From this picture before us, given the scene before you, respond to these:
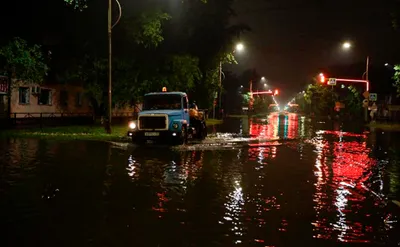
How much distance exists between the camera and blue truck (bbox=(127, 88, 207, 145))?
74.1 feet

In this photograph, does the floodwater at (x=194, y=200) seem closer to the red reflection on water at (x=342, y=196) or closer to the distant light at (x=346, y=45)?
the red reflection on water at (x=342, y=196)

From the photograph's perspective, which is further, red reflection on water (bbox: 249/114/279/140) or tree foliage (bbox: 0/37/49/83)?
red reflection on water (bbox: 249/114/279/140)

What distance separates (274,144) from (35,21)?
551 inches

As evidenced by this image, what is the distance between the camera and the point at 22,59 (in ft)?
83.3

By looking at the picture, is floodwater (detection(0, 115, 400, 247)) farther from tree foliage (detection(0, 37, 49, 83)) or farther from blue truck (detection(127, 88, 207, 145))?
tree foliage (detection(0, 37, 49, 83))

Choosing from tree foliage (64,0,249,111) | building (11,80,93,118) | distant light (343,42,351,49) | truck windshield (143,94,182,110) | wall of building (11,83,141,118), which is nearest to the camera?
truck windshield (143,94,182,110)

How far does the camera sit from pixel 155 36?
31344mm

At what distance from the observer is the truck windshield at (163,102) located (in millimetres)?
23859

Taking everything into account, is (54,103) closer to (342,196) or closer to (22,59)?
(22,59)

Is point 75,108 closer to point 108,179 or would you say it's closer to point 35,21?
point 35,21

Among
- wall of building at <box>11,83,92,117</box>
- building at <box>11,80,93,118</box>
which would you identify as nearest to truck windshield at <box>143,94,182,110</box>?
building at <box>11,80,93,118</box>

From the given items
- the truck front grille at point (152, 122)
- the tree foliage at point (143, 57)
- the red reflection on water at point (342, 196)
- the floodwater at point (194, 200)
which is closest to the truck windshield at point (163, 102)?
the truck front grille at point (152, 122)

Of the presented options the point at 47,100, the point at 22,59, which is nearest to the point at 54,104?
the point at 47,100

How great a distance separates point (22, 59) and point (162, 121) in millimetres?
8852
